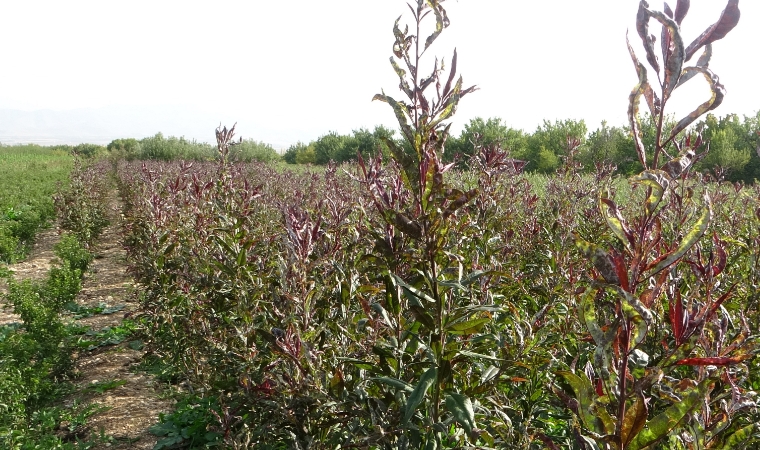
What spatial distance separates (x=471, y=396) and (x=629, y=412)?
75cm

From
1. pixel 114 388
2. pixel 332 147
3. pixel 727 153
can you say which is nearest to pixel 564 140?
pixel 727 153

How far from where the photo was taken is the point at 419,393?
4.26ft

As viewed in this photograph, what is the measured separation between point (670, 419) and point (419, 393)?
0.60 metres

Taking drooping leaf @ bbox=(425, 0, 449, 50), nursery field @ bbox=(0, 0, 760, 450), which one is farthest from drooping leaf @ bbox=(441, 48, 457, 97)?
drooping leaf @ bbox=(425, 0, 449, 50)

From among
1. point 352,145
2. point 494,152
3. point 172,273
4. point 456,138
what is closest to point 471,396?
point 494,152

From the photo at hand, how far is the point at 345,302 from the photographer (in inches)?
77.2

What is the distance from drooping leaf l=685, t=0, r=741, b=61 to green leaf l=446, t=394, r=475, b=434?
931 millimetres

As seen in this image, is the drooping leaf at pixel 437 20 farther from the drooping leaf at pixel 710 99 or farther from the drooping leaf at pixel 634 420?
the drooping leaf at pixel 634 420

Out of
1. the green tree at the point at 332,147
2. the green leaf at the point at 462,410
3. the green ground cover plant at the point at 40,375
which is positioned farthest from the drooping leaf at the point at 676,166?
the green tree at the point at 332,147

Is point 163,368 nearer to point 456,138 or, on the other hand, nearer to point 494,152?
point 494,152

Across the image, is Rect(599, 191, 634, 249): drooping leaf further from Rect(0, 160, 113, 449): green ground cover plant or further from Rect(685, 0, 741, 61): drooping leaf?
Rect(0, 160, 113, 449): green ground cover plant

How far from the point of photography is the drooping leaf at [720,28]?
30.2 inches

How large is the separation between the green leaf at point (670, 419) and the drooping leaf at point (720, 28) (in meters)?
0.53

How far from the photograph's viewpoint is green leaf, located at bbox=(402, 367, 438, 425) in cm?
126
